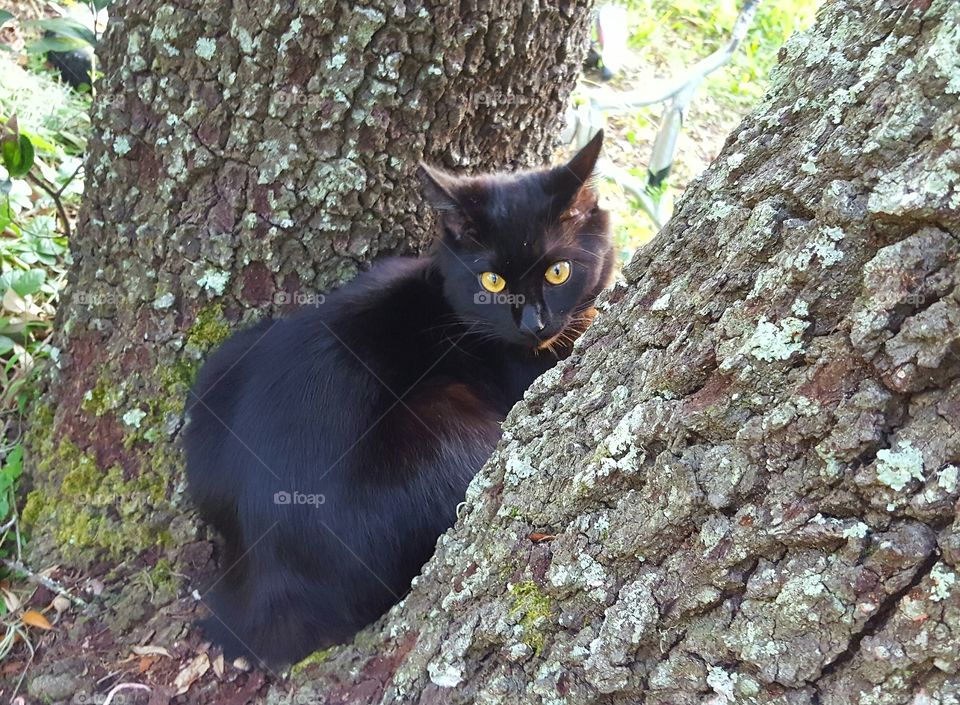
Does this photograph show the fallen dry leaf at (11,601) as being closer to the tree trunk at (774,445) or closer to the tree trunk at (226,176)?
the tree trunk at (226,176)

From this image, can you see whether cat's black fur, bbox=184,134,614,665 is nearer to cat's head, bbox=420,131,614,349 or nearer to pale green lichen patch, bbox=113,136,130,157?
cat's head, bbox=420,131,614,349

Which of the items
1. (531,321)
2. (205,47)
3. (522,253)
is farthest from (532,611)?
(205,47)

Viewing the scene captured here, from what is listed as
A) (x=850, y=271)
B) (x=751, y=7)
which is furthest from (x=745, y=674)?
(x=751, y=7)

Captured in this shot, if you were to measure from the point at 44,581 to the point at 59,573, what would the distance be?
4 centimetres

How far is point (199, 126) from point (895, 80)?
1.35 meters

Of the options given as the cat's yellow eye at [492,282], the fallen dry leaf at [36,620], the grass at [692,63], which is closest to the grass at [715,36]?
the grass at [692,63]

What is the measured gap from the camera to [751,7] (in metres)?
2.93

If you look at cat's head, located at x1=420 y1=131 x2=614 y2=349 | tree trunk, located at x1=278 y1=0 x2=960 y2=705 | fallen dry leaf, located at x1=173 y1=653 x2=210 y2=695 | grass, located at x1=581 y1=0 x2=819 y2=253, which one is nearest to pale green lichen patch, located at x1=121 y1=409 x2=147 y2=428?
fallen dry leaf, located at x1=173 y1=653 x2=210 y2=695

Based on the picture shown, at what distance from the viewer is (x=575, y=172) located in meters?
1.80

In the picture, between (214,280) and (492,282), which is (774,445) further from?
(214,280)

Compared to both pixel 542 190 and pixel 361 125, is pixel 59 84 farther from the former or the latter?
pixel 542 190

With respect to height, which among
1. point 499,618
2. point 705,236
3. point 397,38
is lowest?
point 499,618

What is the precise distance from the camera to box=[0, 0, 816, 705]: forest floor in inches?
63.9

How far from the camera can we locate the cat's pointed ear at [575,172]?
5.86 ft
